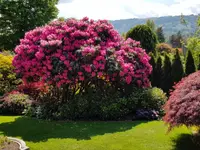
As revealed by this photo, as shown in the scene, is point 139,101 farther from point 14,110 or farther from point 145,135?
point 14,110

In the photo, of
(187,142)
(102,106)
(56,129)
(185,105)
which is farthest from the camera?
(102,106)

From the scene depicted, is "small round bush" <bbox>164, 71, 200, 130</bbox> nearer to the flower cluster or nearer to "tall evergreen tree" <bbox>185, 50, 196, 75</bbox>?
the flower cluster

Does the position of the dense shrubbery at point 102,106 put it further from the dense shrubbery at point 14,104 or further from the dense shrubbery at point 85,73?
the dense shrubbery at point 14,104

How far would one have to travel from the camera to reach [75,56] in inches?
385

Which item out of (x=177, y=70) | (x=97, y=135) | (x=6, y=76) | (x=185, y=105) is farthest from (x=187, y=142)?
(x=6, y=76)

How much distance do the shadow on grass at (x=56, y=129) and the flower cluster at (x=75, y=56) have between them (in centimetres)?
128

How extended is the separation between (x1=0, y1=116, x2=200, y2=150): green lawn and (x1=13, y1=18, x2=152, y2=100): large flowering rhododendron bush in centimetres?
139

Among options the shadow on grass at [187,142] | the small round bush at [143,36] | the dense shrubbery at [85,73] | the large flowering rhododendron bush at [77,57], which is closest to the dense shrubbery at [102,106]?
the dense shrubbery at [85,73]

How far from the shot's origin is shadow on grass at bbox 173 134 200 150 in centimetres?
740

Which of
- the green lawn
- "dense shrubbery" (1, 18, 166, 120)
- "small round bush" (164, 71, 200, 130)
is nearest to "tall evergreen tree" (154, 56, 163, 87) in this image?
"dense shrubbery" (1, 18, 166, 120)

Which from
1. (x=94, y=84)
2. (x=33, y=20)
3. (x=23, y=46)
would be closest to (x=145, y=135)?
(x=94, y=84)

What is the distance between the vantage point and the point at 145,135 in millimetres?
8164

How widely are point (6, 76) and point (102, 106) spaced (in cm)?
612

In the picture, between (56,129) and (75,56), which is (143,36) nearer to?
(75,56)
